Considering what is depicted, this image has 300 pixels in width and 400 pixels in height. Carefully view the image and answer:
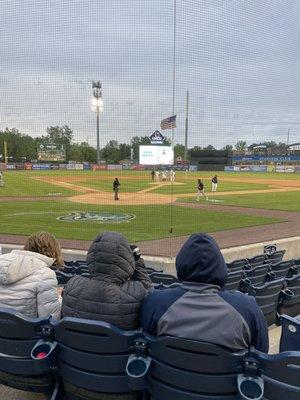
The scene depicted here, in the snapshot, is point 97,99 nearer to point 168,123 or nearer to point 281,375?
point 168,123

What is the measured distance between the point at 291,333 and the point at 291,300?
7.85 ft

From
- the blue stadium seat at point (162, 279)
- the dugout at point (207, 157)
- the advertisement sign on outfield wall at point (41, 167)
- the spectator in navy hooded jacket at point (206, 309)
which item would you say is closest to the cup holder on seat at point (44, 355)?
the spectator in navy hooded jacket at point (206, 309)

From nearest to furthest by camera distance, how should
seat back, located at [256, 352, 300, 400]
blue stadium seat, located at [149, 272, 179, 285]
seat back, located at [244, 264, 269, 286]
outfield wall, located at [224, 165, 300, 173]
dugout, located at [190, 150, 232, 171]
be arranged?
seat back, located at [256, 352, 300, 400] → blue stadium seat, located at [149, 272, 179, 285] → seat back, located at [244, 264, 269, 286] → dugout, located at [190, 150, 232, 171] → outfield wall, located at [224, 165, 300, 173]

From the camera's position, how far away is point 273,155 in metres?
95.4

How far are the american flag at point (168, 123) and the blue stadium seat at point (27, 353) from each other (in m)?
8.14

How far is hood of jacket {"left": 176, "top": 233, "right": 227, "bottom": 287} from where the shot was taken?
231 cm

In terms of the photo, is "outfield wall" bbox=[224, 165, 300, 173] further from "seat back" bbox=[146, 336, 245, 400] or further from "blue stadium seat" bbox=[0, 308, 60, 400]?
"seat back" bbox=[146, 336, 245, 400]

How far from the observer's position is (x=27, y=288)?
9.91ft

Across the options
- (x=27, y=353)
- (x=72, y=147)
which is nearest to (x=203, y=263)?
(x=27, y=353)

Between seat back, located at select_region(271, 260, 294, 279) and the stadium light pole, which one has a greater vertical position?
the stadium light pole

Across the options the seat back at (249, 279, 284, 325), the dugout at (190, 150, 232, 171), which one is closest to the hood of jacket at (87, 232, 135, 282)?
the seat back at (249, 279, 284, 325)

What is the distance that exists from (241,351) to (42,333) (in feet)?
3.80

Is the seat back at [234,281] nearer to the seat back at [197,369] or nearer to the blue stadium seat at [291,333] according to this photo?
the blue stadium seat at [291,333]

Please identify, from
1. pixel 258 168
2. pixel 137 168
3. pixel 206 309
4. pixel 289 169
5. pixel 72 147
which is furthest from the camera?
pixel 258 168
